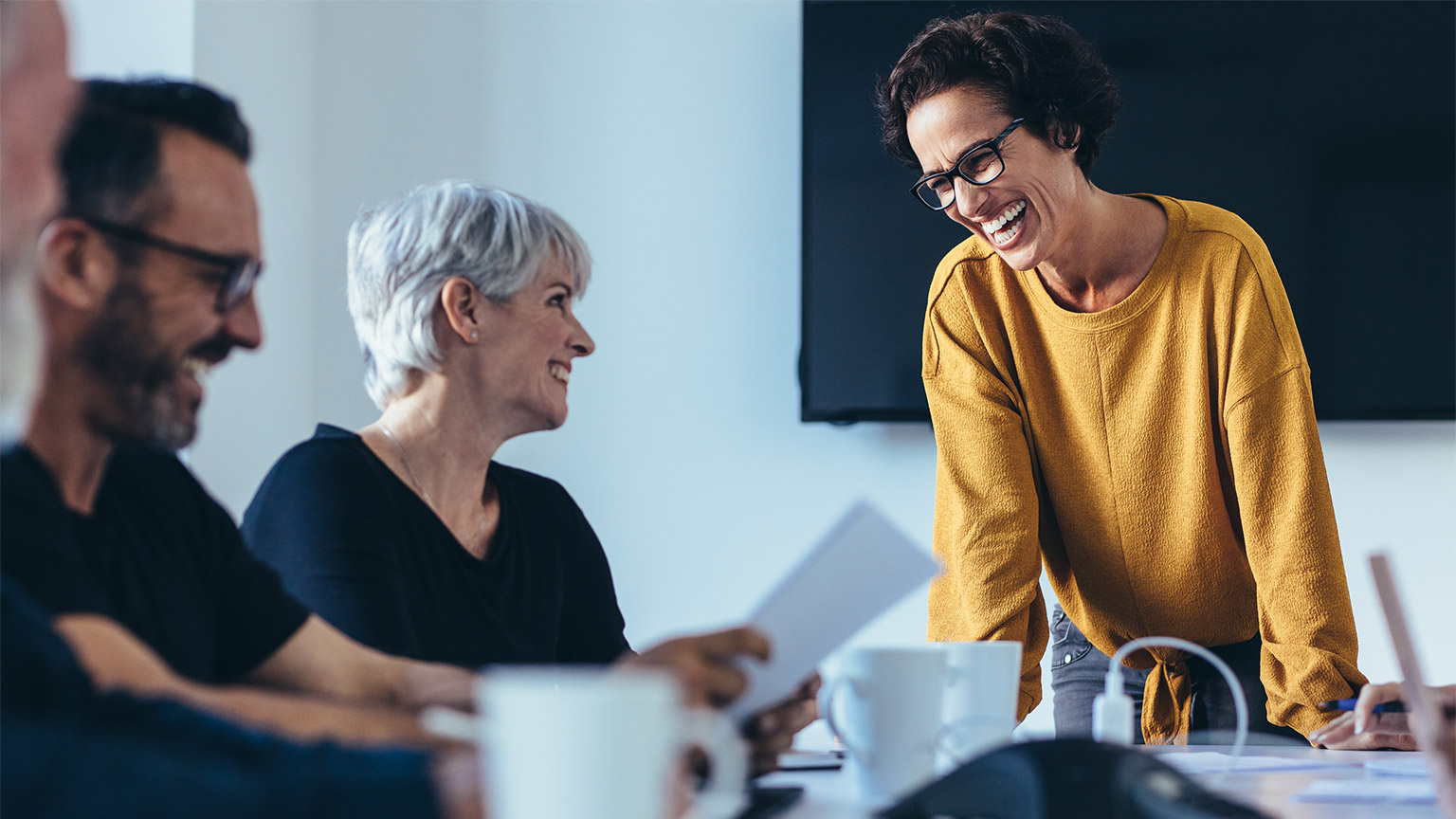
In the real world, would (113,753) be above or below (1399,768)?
above

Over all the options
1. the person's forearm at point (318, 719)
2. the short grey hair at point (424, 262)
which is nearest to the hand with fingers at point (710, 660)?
the person's forearm at point (318, 719)

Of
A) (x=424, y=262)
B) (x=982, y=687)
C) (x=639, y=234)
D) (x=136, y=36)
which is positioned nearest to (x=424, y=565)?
(x=424, y=262)

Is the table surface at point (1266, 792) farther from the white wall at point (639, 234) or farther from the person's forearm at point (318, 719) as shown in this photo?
the white wall at point (639, 234)

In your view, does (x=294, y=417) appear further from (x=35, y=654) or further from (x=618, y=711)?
(x=618, y=711)

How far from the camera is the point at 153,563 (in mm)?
1038

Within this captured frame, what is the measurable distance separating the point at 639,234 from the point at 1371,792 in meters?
2.14

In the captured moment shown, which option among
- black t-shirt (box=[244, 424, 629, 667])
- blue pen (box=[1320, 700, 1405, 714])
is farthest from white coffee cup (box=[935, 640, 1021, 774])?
black t-shirt (box=[244, 424, 629, 667])

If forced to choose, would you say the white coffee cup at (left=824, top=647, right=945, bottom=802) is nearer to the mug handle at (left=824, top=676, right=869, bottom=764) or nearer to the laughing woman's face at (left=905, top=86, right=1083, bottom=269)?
the mug handle at (left=824, top=676, right=869, bottom=764)

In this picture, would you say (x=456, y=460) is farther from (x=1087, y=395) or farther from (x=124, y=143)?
(x=1087, y=395)

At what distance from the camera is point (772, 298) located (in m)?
2.86

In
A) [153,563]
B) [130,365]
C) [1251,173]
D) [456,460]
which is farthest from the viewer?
[1251,173]

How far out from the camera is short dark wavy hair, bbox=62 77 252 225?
923 millimetres

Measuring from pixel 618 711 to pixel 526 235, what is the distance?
122cm

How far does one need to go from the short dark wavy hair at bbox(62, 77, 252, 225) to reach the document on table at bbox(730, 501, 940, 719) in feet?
1.79
